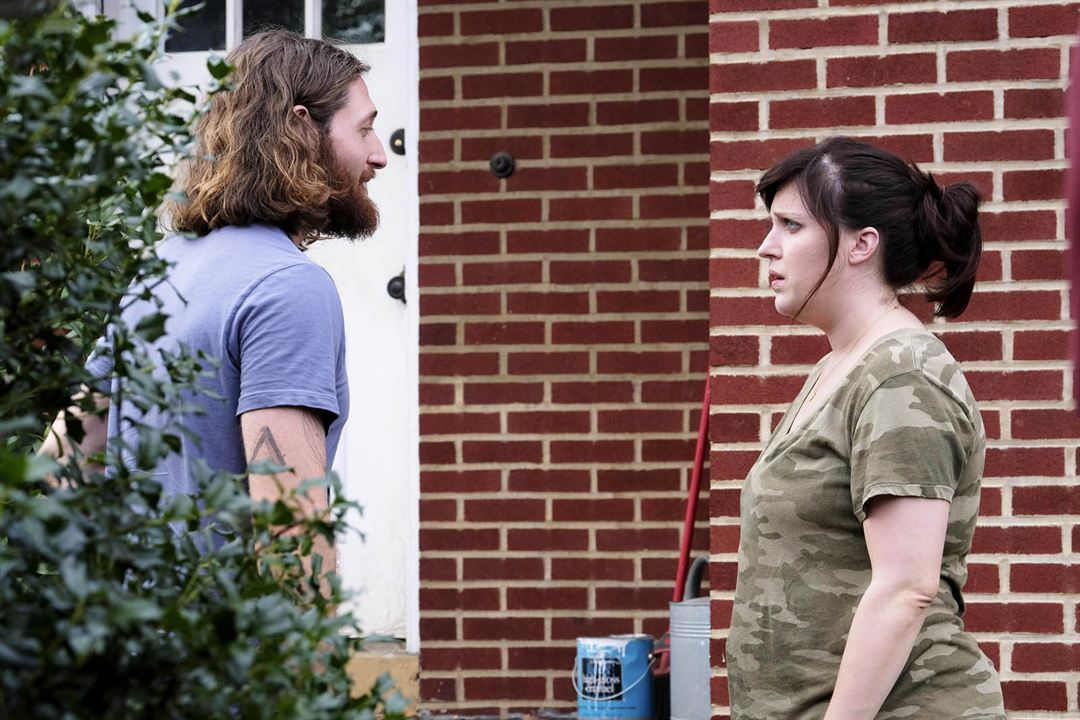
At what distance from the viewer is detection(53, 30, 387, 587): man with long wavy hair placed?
2.20 m

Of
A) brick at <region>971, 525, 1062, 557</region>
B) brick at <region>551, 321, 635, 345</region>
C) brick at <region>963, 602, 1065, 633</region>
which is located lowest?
brick at <region>963, 602, 1065, 633</region>

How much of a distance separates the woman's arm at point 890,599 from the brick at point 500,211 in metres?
2.85

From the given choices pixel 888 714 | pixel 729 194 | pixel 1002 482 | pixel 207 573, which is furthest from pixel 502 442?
pixel 207 573

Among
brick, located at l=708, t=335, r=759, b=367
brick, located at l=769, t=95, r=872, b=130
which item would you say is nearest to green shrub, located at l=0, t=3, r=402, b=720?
brick, located at l=708, t=335, r=759, b=367

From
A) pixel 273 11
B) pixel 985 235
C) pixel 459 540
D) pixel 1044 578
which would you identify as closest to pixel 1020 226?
pixel 985 235

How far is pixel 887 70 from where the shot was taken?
370cm

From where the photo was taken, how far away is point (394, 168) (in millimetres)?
5250

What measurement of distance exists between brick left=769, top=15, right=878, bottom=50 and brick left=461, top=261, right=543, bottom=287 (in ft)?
4.78

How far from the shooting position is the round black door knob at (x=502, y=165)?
4969 mm

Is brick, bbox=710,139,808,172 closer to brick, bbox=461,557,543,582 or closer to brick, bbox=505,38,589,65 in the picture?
brick, bbox=505,38,589,65

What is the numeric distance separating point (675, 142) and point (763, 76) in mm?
1191

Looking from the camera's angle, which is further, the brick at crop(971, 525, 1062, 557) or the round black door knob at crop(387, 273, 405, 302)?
the round black door knob at crop(387, 273, 405, 302)

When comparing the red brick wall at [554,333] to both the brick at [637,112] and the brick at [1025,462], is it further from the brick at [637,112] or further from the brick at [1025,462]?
the brick at [1025,462]

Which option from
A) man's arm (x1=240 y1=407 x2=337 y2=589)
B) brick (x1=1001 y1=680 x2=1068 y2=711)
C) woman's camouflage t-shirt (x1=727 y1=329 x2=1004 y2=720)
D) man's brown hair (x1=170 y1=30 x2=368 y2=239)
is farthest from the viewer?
brick (x1=1001 y1=680 x2=1068 y2=711)
